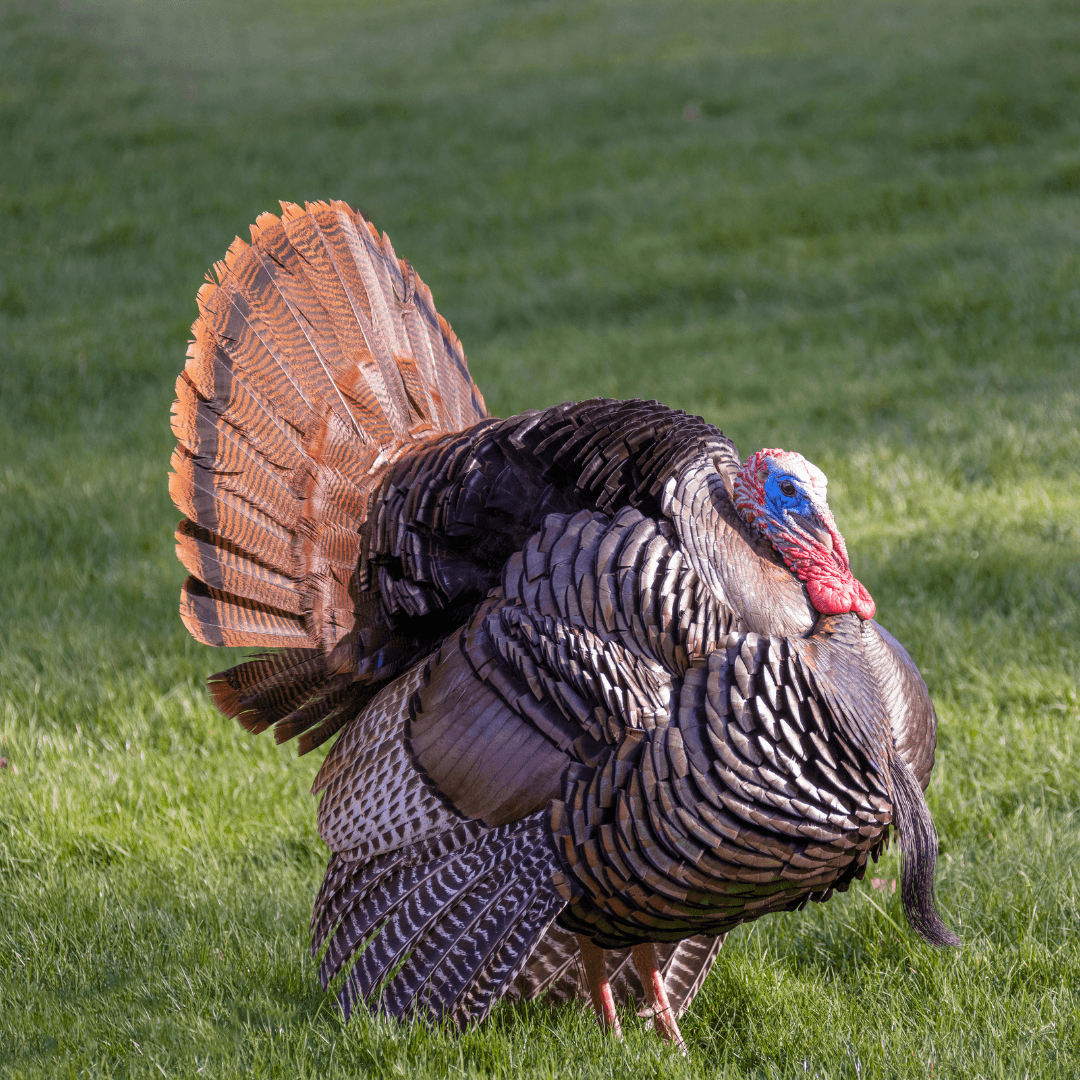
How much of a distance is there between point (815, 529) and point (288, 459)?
130 centimetres

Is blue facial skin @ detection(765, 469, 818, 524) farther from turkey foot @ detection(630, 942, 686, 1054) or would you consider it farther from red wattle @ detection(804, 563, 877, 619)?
turkey foot @ detection(630, 942, 686, 1054)

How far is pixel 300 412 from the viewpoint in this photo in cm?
307

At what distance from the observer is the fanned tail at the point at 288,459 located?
115 inches

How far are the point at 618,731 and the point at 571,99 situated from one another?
11.1 m

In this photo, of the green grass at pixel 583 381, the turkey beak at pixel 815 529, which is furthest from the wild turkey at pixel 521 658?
the green grass at pixel 583 381

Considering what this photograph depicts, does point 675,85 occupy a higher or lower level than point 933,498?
higher

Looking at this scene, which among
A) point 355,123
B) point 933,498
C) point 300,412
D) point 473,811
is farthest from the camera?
point 355,123

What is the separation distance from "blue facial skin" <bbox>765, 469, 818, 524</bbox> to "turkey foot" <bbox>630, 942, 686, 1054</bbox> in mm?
1102

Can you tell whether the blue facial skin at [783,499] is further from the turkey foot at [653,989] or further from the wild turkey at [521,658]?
the turkey foot at [653,989]

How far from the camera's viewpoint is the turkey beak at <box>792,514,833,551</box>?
2648mm

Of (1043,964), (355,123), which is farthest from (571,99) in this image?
(1043,964)

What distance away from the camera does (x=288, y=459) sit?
3.03 m

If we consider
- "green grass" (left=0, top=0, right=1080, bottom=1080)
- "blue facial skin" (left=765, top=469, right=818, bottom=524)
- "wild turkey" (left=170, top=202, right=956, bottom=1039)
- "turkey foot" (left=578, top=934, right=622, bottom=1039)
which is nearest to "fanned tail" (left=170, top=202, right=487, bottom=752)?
"wild turkey" (left=170, top=202, right=956, bottom=1039)

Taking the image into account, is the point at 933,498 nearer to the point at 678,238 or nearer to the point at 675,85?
the point at 678,238
